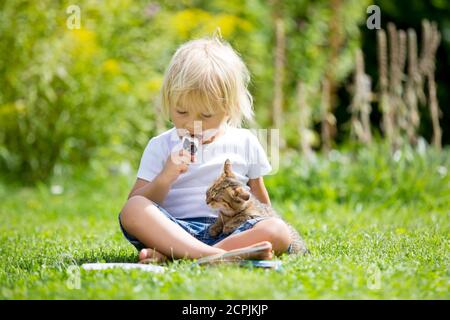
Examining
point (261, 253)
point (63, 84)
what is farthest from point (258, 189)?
point (63, 84)

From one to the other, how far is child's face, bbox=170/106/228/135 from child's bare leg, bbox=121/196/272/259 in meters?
0.44

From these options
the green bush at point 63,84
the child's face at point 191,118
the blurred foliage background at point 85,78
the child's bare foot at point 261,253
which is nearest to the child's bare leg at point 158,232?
the child's bare foot at point 261,253

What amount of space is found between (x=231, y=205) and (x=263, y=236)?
24 cm

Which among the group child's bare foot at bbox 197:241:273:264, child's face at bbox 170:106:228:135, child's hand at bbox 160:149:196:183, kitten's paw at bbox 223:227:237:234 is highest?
child's face at bbox 170:106:228:135

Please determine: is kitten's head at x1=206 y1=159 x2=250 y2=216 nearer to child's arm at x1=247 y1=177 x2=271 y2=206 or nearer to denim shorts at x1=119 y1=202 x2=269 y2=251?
denim shorts at x1=119 y1=202 x2=269 y2=251

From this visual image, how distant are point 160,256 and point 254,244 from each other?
46cm

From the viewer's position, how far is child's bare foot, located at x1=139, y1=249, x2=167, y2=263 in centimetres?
354

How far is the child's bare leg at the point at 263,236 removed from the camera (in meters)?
3.51

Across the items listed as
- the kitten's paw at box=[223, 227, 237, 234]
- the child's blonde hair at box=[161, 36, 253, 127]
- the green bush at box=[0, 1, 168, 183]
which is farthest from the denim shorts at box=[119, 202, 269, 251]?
the green bush at box=[0, 1, 168, 183]

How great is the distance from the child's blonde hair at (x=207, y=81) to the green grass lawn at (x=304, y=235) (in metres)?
0.87

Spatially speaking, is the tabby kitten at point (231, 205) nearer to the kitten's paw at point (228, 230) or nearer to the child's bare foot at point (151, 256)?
the kitten's paw at point (228, 230)

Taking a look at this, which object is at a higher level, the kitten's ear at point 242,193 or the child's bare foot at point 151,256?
the kitten's ear at point 242,193

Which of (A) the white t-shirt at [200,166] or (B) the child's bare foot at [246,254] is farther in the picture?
(A) the white t-shirt at [200,166]

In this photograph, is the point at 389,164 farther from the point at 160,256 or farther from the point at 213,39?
the point at 160,256
